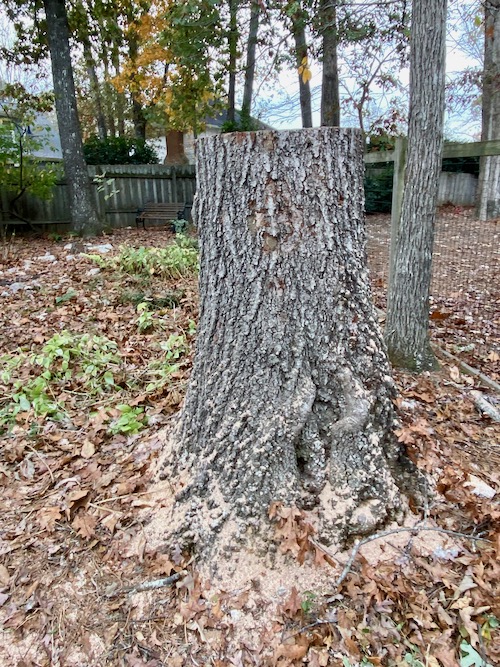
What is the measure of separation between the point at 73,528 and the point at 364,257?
5.61 feet

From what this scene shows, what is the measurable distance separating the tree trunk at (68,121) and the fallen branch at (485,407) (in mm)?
8079

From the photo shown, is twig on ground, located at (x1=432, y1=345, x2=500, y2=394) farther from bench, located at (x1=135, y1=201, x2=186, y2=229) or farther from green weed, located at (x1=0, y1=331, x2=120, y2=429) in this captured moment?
bench, located at (x1=135, y1=201, x2=186, y2=229)

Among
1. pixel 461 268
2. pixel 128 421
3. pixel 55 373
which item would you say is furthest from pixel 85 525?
pixel 461 268

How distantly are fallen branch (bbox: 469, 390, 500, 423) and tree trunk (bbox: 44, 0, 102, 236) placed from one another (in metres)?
8.08

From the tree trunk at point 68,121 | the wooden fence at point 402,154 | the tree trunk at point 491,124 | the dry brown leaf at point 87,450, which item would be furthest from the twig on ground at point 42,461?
the tree trunk at point 491,124

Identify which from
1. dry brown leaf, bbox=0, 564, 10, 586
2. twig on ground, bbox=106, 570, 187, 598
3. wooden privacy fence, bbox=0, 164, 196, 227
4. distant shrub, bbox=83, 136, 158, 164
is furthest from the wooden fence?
distant shrub, bbox=83, 136, 158, 164

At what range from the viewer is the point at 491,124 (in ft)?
35.1

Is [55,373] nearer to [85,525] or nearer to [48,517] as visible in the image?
[48,517]

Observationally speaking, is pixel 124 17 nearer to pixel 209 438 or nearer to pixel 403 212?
pixel 403 212

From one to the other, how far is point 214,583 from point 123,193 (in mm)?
11093

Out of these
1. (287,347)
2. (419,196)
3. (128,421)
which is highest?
(419,196)

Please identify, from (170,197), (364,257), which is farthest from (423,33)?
(170,197)

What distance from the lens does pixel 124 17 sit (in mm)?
12586

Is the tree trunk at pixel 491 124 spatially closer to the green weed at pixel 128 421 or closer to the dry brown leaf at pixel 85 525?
the green weed at pixel 128 421
